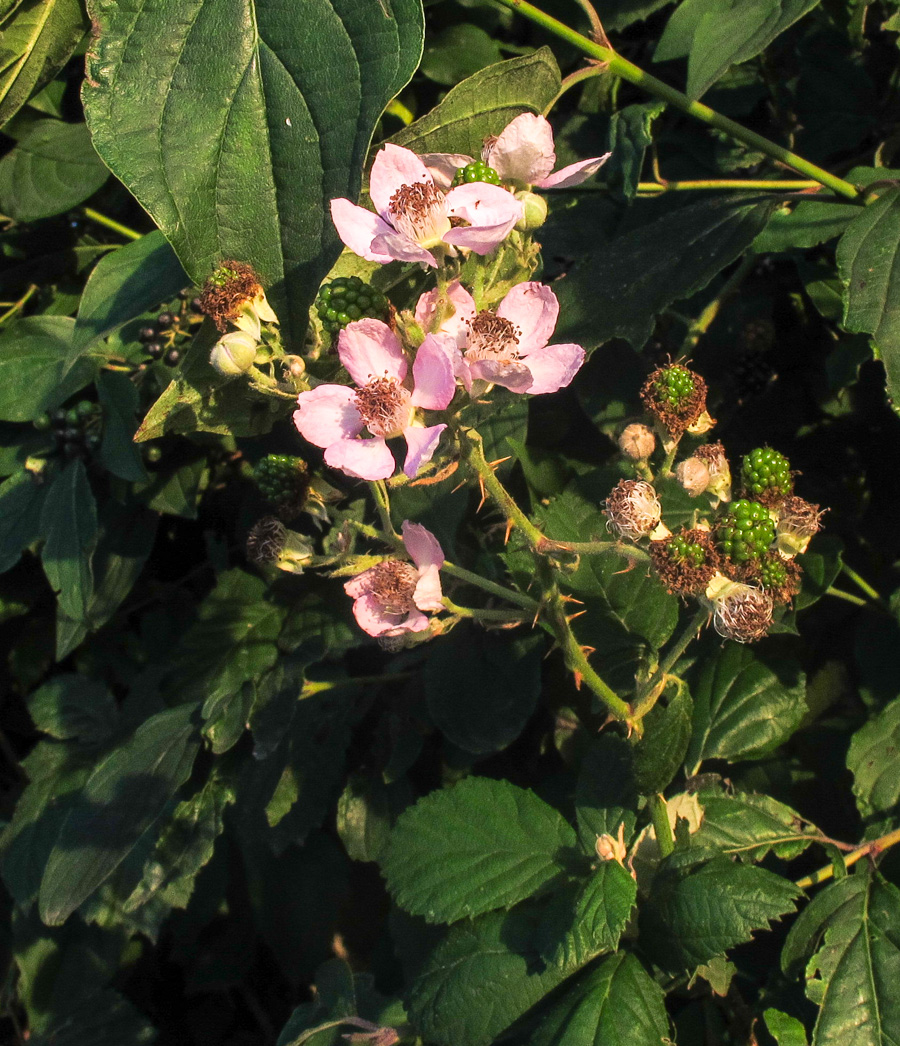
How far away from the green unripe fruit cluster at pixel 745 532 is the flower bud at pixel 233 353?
64cm

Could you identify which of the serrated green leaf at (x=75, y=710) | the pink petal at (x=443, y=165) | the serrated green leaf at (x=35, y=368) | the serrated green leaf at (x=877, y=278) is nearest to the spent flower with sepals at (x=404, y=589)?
the pink petal at (x=443, y=165)

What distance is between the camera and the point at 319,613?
1.79 metres

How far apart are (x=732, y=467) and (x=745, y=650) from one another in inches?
20.2

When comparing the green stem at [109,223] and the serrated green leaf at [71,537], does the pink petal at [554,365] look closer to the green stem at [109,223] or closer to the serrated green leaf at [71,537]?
the serrated green leaf at [71,537]

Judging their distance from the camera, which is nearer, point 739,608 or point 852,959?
point 739,608

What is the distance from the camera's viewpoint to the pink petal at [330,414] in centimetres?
107

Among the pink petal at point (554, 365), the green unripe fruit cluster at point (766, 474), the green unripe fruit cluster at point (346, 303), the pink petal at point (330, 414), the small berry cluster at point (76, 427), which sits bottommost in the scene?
the small berry cluster at point (76, 427)

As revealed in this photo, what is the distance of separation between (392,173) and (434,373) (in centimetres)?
29

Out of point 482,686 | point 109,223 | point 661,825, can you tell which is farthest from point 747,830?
point 109,223

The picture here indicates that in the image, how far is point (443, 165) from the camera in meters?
1.13

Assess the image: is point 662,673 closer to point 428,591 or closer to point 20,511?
point 428,591

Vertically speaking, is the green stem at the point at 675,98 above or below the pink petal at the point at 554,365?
above

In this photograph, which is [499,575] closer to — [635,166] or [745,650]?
[745,650]

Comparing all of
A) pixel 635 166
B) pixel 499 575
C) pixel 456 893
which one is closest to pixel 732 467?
pixel 499 575
